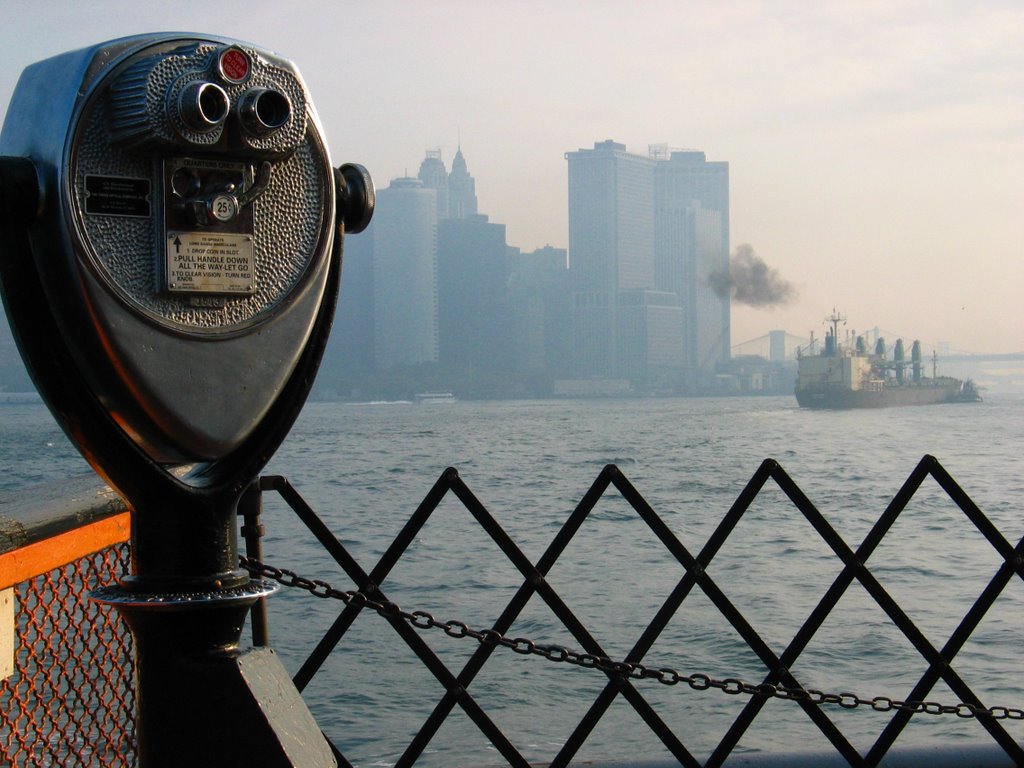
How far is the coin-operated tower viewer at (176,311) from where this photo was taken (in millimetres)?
1909

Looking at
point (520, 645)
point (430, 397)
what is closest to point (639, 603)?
point (520, 645)

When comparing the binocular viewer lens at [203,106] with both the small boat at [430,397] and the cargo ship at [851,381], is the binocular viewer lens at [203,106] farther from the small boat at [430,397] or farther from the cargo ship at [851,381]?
the small boat at [430,397]

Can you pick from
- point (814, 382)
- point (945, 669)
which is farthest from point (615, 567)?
point (814, 382)

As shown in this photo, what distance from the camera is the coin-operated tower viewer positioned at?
1.91m

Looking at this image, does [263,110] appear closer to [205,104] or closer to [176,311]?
[205,104]

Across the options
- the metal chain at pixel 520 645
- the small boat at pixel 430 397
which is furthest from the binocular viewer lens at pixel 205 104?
the small boat at pixel 430 397

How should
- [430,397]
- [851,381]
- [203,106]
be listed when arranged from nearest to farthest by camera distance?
1. [203,106]
2. [851,381]
3. [430,397]

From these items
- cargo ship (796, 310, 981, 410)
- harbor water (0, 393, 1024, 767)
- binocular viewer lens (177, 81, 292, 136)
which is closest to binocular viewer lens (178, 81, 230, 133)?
binocular viewer lens (177, 81, 292, 136)

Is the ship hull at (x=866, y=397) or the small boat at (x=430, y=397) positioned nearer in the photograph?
the ship hull at (x=866, y=397)

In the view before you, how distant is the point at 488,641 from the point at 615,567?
14943 millimetres

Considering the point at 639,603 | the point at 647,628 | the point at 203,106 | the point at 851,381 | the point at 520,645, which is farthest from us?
the point at 851,381

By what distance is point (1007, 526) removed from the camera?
22.6m

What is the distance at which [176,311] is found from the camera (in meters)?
1.97

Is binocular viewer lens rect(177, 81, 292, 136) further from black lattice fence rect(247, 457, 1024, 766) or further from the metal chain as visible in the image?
black lattice fence rect(247, 457, 1024, 766)
